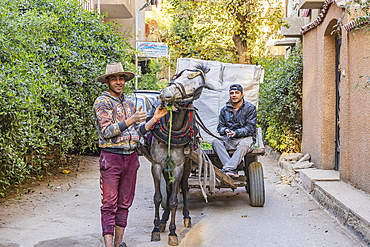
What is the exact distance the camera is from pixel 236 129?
22.9 ft

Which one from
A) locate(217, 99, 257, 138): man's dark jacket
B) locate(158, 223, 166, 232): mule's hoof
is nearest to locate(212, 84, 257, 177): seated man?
locate(217, 99, 257, 138): man's dark jacket

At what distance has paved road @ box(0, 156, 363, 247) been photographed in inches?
199

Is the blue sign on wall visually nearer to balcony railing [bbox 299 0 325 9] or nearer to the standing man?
balcony railing [bbox 299 0 325 9]

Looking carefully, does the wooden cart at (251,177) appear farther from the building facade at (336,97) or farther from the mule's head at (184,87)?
the mule's head at (184,87)

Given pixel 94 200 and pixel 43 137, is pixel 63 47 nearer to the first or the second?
pixel 43 137

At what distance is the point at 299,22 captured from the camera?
1410 cm

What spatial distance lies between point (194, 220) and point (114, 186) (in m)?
2.16

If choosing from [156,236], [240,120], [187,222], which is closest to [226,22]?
[240,120]

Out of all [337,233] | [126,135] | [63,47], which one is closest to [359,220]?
[337,233]

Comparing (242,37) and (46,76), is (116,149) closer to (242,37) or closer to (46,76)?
(46,76)

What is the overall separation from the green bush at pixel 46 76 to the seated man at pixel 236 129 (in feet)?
10.4

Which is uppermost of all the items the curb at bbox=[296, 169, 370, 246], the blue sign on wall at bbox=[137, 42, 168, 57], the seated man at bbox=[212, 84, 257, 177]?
the blue sign on wall at bbox=[137, 42, 168, 57]

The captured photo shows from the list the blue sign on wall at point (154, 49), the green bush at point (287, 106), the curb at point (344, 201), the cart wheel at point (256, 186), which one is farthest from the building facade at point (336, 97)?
the blue sign on wall at point (154, 49)

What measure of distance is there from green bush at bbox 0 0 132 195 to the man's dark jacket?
3.23 metres
